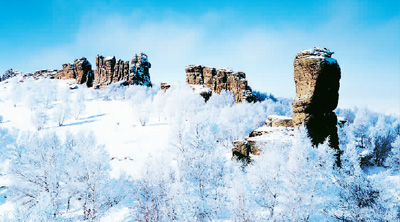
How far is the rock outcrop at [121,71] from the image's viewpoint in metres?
88.2

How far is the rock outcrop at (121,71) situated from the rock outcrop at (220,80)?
27.8 m

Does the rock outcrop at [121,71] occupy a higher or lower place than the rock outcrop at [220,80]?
higher

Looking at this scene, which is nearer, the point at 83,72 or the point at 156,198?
the point at 156,198

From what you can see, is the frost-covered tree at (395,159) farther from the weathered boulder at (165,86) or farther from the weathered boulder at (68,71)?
the weathered boulder at (68,71)

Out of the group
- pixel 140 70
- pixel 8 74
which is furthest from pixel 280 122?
pixel 8 74

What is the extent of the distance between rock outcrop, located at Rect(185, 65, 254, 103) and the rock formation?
46.5 metres

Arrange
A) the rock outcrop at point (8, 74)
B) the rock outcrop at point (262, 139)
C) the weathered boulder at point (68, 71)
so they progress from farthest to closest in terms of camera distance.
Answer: the rock outcrop at point (8, 74)
the weathered boulder at point (68, 71)
the rock outcrop at point (262, 139)

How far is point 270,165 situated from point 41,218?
1468 centimetres

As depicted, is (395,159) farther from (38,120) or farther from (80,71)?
(80,71)

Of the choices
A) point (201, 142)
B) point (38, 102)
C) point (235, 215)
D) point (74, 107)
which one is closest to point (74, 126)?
point (74, 107)

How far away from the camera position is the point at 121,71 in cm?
9206

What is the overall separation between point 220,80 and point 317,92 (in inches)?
2084

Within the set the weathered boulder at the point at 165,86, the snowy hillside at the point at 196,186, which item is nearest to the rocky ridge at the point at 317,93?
the snowy hillside at the point at 196,186

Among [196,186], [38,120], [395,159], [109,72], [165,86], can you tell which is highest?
[109,72]
